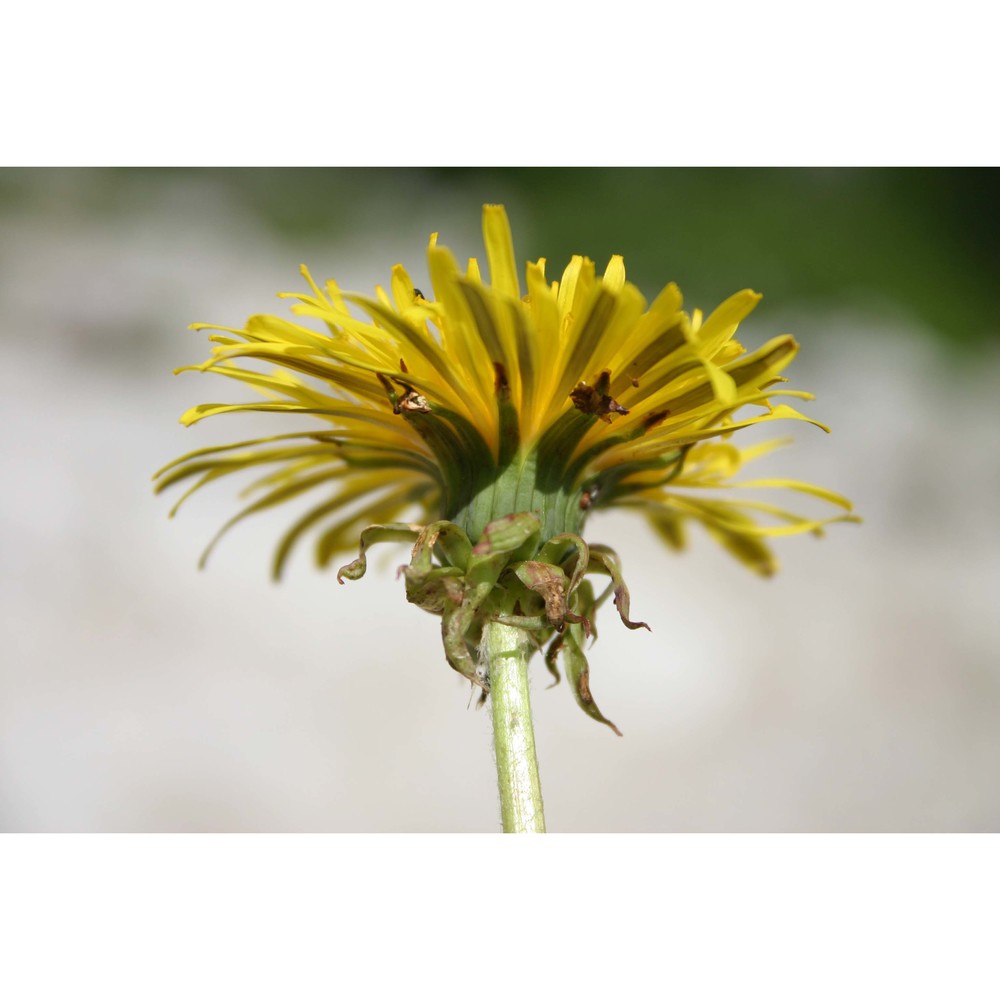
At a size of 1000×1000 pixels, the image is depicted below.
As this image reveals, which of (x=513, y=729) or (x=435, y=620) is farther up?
(x=435, y=620)

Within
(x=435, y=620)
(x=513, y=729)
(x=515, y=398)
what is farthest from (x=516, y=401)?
(x=435, y=620)

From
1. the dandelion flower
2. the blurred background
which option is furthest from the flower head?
the blurred background

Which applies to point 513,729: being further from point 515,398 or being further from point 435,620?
point 435,620

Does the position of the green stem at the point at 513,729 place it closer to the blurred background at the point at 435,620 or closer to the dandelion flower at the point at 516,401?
the dandelion flower at the point at 516,401

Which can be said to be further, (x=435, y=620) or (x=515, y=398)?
(x=435, y=620)

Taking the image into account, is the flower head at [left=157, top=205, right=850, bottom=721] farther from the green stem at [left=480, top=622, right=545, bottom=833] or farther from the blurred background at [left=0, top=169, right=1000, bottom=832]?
the blurred background at [left=0, top=169, right=1000, bottom=832]

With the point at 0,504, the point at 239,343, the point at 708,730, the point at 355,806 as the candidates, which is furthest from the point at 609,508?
the point at 0,504
